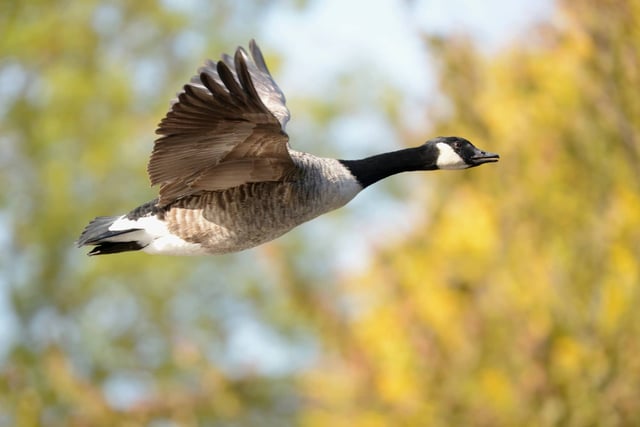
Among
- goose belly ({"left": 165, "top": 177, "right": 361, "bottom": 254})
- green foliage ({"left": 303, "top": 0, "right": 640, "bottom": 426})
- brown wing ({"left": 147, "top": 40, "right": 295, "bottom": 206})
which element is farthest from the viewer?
green foliage ({"left": 303, "top": 0, "right": 640, "bottom": 426})

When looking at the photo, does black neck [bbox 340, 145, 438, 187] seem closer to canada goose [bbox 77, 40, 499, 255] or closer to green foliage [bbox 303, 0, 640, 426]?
canada goose [bbox 77, 40, 499, 255]

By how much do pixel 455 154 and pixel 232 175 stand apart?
1.13 meters

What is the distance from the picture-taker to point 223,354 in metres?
16.7

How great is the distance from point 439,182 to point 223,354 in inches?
293

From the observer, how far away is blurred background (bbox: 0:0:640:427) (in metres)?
7.70

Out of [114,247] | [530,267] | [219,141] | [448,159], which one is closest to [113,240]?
[114,247]

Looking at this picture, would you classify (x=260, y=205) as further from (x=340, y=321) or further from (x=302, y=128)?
(x=302, y=128)

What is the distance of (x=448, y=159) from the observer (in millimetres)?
4785

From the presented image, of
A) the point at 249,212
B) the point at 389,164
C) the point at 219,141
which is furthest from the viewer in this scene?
the point at 389,164

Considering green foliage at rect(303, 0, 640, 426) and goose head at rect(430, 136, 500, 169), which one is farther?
green foliage at rect(303, 0, 640, 426)

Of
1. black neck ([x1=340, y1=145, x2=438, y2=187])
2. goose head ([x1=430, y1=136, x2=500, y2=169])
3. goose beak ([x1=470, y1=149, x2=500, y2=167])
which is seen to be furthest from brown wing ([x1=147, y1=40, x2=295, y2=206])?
goose beak ([x1=470, y1=149, x2=500, y2=167])

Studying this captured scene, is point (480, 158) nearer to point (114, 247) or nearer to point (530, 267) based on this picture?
point (114, 247)

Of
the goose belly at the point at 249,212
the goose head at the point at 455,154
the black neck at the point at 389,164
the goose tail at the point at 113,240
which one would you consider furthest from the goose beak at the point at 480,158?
the goose tail at the point at 113,240

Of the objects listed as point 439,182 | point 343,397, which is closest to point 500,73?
point 439,182
